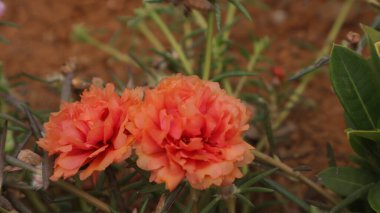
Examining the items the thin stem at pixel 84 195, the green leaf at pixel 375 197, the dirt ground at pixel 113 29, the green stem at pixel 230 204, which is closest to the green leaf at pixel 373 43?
the green leaf at pixel 375 197

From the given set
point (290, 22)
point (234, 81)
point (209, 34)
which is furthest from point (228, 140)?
point (290, 22)

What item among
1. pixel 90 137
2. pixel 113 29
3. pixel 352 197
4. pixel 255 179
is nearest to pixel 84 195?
pixel 90 137

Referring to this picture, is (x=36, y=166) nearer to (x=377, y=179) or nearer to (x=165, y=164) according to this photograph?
(x=165, y=164)

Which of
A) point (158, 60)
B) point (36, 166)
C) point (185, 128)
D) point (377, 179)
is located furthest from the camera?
point (158, 60)

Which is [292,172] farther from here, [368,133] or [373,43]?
[373,43]

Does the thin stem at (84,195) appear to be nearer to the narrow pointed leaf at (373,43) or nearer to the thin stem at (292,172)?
the thin stem at (292,172)

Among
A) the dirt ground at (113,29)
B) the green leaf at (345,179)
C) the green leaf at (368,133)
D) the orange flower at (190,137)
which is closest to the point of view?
the orange flower at (190,137)

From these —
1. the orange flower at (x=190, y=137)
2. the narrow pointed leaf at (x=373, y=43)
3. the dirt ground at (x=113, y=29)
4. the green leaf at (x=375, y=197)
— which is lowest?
the dirt ground at (x=113, y=29)
